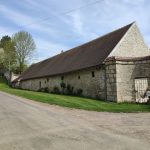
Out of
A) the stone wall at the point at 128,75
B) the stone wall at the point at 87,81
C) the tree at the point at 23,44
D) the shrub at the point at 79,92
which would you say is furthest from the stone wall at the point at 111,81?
the tree at the point at 23,44

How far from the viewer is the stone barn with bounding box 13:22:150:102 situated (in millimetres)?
20703

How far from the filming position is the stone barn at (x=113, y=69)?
20703 mm

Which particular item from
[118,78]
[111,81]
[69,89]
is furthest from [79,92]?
[118,78]

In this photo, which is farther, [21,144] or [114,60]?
[114,60]

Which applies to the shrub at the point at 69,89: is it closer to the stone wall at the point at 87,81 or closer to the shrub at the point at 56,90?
the stone wall at the point at 87,81

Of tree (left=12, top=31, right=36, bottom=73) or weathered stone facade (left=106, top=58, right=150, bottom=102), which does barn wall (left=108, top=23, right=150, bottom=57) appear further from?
tree (left=12, top=31, right=36, bottom=73)

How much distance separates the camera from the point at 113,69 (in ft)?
68.5

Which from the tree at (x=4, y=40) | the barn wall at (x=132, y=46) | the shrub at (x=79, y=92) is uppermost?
the tree at (x=4, y=40)

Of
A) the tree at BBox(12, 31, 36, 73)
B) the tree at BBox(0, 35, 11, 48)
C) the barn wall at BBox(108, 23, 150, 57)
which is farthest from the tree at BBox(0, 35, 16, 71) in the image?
the barn wall at BBox(108, 23, 150, 57)

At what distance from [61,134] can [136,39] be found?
17.9 meters

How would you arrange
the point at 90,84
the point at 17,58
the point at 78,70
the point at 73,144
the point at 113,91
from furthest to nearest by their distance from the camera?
the point at 17,58 < the point at 78,70 < the point at 90,84 < the point at 113,91 < the point at 73,144

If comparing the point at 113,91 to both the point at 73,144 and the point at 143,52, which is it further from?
the point at 73,144

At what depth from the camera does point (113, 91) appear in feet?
67.9

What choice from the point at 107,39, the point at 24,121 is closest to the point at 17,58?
the point at 107,39
